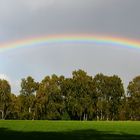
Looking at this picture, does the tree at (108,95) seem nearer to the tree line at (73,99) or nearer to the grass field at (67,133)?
the tree line at (73,99)

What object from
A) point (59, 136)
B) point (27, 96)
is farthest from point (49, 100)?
point (59, 136)

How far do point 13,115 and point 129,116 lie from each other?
38.0 metres

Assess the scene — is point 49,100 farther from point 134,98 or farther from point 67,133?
point 67,133

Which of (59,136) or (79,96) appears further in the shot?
(79,96)

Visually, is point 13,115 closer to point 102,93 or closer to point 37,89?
point 37,89

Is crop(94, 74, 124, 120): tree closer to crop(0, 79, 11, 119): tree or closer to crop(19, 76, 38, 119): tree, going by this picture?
crop(19, 76, 38, 119): tree

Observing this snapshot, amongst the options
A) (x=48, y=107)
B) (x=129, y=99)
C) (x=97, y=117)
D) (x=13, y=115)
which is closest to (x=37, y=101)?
(x=48, y=107)

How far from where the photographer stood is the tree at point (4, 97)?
12512 centimetres

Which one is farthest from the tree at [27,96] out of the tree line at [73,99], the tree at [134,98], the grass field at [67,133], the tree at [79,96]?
the grass field at [67,133]

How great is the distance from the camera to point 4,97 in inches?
4951

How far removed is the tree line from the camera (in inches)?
4706

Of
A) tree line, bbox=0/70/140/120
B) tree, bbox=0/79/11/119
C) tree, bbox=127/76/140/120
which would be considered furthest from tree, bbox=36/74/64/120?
tree, bbox=127/76/140/120

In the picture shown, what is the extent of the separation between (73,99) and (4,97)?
22.1m

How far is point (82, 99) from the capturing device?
124375mm
